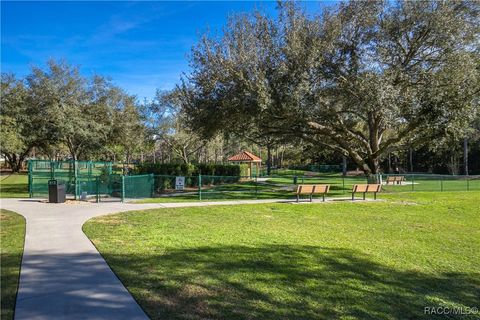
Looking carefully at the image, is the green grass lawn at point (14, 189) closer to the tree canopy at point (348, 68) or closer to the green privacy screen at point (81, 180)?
the green privacy screen at point (81, 180)

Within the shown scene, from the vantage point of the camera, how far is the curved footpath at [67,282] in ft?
15.1

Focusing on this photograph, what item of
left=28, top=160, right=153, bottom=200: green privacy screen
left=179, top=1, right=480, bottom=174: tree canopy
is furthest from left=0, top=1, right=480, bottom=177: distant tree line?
left=28, top=160, right=153, bottom=200: green privacy screen

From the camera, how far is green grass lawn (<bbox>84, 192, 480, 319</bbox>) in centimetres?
515

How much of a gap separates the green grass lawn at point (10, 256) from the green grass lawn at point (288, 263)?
1.38 m

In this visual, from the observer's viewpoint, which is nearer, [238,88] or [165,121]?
[238,88]

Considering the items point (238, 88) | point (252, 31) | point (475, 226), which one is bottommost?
point (475, 226)

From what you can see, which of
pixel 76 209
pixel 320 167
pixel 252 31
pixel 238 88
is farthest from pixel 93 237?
pixel 320 167

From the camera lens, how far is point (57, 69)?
33.1m

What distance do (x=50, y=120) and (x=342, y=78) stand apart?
25062 millimetres

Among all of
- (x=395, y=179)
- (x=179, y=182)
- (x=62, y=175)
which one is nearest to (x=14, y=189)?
(x=62, y=175)

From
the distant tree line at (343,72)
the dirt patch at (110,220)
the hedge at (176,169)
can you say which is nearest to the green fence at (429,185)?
the distant tree line at (343,72)

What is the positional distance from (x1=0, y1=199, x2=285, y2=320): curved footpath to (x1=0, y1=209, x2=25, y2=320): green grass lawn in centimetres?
10

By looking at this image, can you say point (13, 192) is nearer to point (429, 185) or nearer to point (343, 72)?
point (343, 72)

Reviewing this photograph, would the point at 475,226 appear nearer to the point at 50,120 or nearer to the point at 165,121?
the point at 50,120
